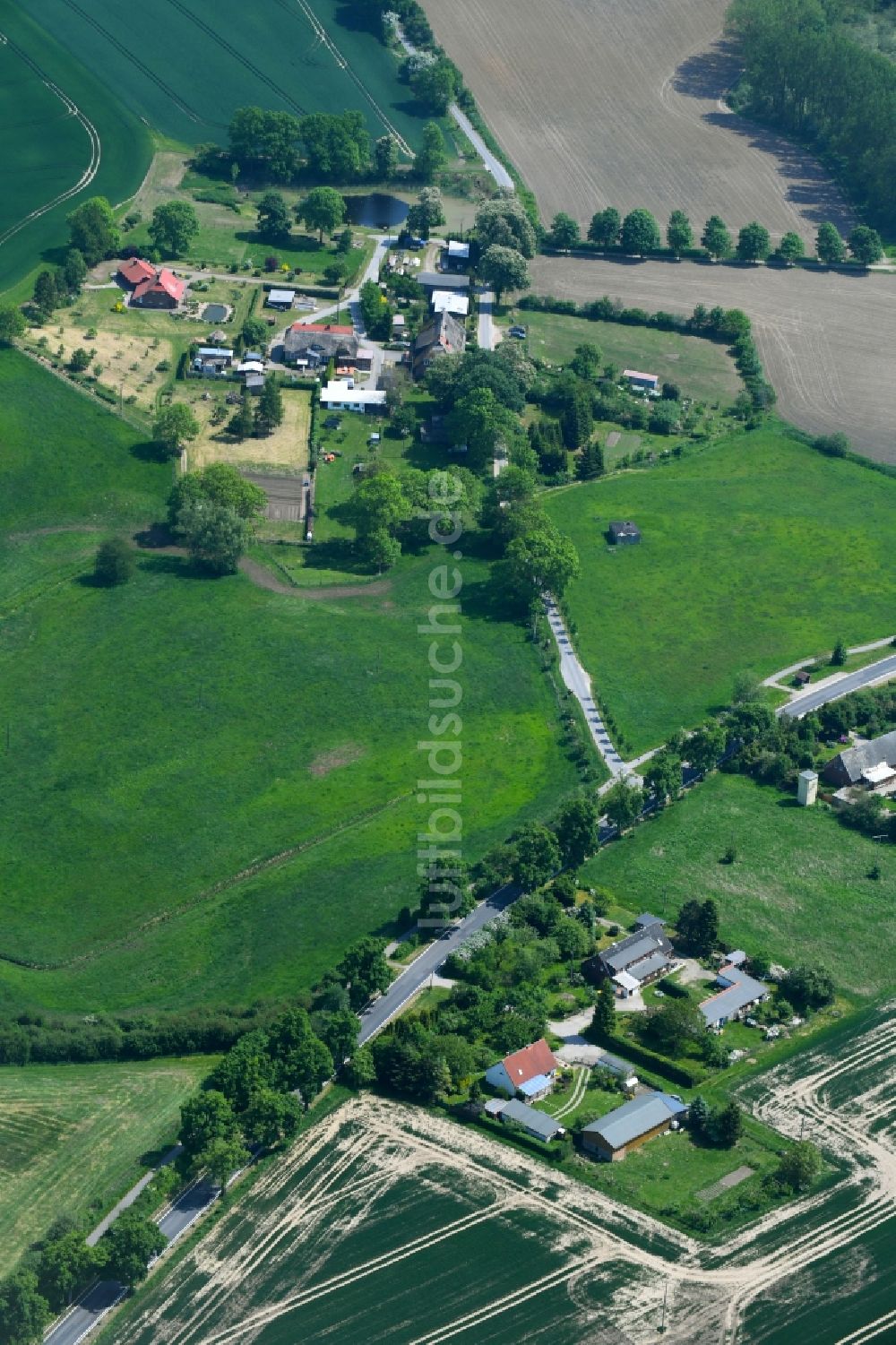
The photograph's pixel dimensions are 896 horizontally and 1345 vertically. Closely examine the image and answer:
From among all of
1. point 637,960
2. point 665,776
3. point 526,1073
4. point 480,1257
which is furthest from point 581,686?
point 480,1257

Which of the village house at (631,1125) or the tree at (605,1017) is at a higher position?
the tree at (605,1017)

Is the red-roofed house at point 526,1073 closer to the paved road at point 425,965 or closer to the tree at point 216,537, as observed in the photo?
the paved road at point 425,965

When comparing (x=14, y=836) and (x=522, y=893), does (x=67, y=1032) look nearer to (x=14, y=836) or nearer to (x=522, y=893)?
(x=14, y=836)

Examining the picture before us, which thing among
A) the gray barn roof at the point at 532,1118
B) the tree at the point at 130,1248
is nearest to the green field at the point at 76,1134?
the tree at the point at 130,1248

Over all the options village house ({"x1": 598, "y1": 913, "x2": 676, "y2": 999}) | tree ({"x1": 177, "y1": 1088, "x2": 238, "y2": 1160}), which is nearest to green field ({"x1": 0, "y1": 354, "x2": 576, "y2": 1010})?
tree ({"x1": 177, "y1": 1088, "x2": 238, "y2": 1160})

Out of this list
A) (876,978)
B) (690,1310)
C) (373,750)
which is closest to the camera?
(690,1310)

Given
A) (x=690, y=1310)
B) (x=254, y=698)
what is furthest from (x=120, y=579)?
(x=690, y=1310)
